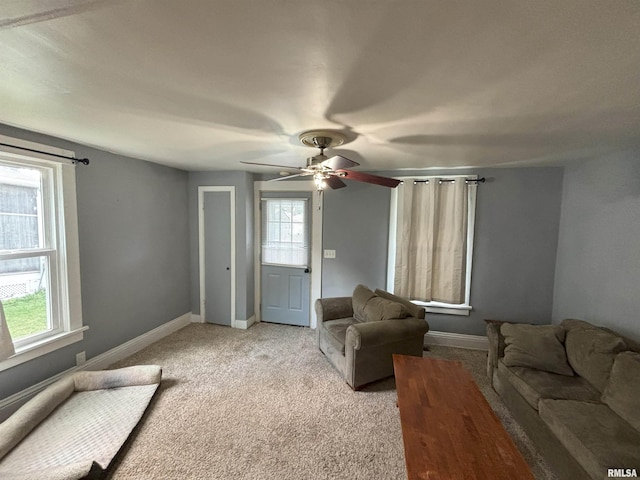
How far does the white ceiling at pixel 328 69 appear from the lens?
0.88m

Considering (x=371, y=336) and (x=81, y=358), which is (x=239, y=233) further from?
(x=371, y=336)

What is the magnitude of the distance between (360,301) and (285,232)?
1591mm

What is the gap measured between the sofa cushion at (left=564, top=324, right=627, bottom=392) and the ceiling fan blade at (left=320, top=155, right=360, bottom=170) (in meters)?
2.30

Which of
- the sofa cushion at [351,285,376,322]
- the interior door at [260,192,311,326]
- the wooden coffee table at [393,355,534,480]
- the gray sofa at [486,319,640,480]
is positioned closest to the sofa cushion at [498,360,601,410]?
the gray sofa at [486,319,640,480]

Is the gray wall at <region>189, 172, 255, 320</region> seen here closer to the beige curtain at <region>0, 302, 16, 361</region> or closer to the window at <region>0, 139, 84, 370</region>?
the window at <region>0, 139, 84, 370</region>

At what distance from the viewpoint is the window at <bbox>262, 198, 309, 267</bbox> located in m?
4.02

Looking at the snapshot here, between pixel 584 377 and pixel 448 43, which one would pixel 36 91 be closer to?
pixel 448 43

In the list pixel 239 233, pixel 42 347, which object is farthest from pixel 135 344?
pixel 239 233

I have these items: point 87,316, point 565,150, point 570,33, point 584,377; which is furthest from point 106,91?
point 584,377

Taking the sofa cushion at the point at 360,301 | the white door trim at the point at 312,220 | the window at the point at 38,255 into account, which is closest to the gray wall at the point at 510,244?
the sofa cushion at the point at 360,301

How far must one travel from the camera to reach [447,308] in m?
3.52

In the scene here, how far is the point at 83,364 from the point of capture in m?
2.71

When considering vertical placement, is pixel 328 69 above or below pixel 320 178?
above

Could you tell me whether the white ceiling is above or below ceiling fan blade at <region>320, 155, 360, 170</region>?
above
